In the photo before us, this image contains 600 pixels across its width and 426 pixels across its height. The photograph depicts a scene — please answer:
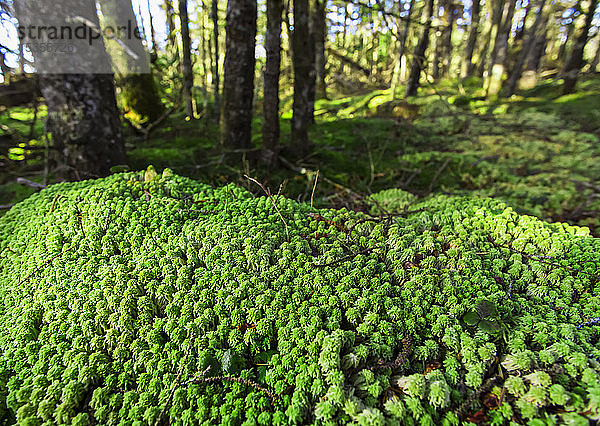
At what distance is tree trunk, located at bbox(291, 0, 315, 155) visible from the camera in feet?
17.6

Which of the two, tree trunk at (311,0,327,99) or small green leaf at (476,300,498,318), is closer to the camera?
small green leaf at (476,300,498,318)

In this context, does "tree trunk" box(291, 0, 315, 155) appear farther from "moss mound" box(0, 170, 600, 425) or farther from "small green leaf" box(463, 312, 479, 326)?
"small green leaf" box(463, 312, 479, 326)

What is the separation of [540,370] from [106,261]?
2.50m

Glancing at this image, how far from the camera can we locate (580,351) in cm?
147

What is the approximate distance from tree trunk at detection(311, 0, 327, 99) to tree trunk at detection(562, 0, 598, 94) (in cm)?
861

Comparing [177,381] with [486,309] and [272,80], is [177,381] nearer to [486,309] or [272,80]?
[486,309]

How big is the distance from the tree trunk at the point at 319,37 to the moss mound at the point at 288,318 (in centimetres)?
545

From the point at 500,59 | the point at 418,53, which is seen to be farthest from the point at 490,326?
the point at 500,59

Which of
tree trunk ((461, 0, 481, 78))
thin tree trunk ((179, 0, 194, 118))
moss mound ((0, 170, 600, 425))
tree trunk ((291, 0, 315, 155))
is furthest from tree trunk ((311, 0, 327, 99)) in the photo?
tree trunk ((461, 0, 481, 78))

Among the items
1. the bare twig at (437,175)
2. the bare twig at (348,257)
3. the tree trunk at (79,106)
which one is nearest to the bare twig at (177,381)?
the bare twig at (348,257)

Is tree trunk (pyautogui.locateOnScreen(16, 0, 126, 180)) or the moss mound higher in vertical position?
tree trunk (pyautogui.locateOnScreen(16, 0, 126, 180))

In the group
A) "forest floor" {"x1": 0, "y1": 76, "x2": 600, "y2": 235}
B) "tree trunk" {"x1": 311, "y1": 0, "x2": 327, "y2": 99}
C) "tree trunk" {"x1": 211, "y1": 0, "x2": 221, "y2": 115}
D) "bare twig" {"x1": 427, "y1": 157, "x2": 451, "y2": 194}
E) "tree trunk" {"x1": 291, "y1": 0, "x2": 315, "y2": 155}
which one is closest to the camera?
"forest floor" {"x1": 0, "y1": 76, "x2": 600, "y2": 235}

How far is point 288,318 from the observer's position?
1.63 meters

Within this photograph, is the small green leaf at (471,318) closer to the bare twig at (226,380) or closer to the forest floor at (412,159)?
the bare twig at (226,380)
